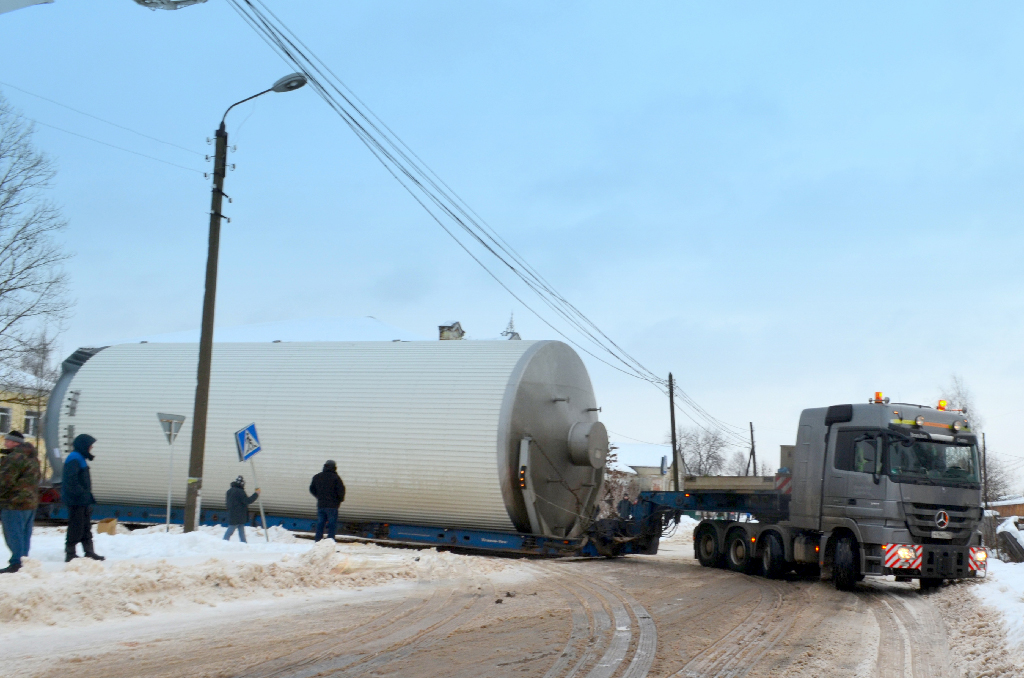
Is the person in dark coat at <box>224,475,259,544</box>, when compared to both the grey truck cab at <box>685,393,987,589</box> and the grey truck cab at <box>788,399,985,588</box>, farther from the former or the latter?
the grey truck cab at <box>788,399,985,588</box>

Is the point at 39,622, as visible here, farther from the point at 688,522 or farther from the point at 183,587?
the point at 688,522

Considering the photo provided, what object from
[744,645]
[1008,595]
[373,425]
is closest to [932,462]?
[1008,595]

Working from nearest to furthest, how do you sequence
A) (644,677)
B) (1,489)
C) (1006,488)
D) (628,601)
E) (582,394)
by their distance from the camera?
1. (644,677)
2. (1,489)
3. (628,601)
4. (582,394)
5. (1006,488)

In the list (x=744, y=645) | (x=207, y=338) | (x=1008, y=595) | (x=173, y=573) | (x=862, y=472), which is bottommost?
(x=744, y=645)

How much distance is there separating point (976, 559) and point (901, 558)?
1624 mm

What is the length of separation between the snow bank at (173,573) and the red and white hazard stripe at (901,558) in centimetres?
630

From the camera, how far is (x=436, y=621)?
31.8 feet

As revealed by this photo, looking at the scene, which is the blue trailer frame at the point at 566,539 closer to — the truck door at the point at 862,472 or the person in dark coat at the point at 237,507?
the person in dark coat at the point at 237,507

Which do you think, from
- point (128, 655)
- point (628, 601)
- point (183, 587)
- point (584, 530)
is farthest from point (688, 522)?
point (128, 655)

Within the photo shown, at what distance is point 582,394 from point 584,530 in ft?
10.1

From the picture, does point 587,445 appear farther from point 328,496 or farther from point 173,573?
point 173,573

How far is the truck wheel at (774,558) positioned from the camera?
16.9m

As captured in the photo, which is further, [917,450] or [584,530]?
[584,530]

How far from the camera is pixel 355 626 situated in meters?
9.22
